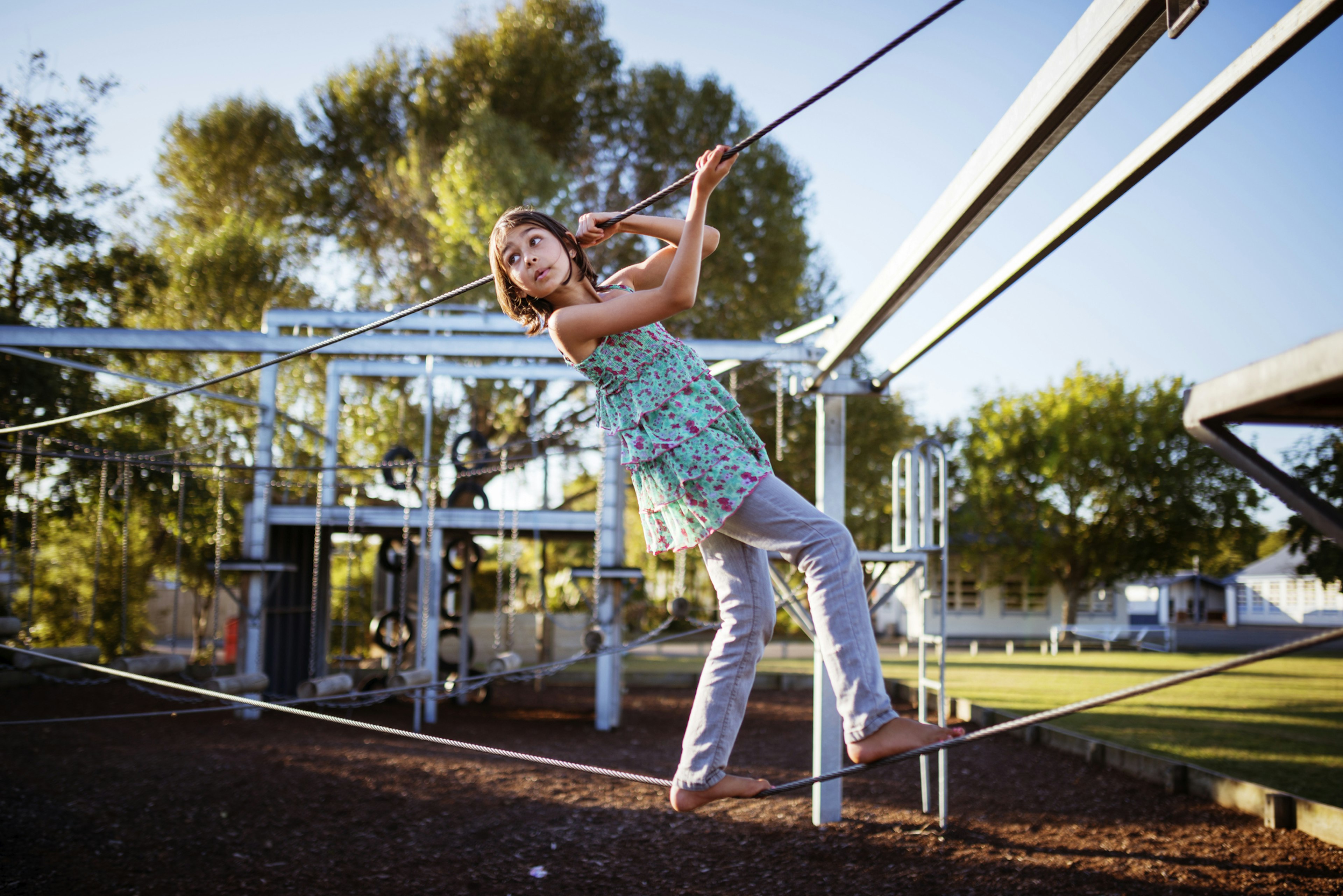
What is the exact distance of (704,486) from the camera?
7.06 ft

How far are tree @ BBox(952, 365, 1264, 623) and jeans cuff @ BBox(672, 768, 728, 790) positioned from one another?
2695 cm

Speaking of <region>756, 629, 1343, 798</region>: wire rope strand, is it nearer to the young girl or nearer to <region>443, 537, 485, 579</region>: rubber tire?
the young girl

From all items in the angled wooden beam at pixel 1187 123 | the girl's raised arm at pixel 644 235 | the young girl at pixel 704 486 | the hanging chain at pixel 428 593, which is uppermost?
the angled wooden beam at pixel 1187 123

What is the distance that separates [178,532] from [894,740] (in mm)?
11023

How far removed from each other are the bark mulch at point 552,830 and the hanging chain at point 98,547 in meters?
1.14

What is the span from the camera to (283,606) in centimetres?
1130

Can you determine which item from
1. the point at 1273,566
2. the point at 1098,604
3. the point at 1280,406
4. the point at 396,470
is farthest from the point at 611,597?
the point at 1273,566

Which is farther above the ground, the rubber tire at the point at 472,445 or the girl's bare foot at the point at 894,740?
the rubber tire at the point at 472,445

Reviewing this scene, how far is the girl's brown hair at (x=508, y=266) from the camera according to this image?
2305 millimetres

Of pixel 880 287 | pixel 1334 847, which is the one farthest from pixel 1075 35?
pixel 1334 847

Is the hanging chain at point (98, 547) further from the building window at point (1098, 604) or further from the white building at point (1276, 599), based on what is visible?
the white building at point (1276, 599)

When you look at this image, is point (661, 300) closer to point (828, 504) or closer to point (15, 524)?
point (828, 504)

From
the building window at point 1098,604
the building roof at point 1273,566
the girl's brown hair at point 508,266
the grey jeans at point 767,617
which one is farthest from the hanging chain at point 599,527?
the building roof at point 1273,566

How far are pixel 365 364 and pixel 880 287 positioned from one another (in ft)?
26.0
